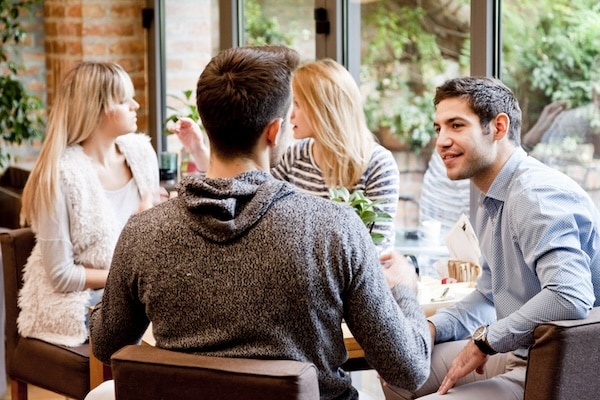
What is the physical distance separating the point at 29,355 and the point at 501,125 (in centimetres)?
175

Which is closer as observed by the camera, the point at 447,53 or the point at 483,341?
the point at 483,341

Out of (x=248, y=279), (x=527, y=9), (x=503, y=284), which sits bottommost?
(x=503, y=284)

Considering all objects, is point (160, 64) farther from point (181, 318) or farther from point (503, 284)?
point (181, 318)

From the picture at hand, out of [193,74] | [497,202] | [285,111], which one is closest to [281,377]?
[285,111]

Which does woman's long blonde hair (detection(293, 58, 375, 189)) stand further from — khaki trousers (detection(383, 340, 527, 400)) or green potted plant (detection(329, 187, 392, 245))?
khaki trousers (detection(383, 340, 527, 400))

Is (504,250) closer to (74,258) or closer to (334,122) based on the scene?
(334,122)

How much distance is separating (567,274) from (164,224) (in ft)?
3.03

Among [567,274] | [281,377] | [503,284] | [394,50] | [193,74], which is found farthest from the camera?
[193,74]

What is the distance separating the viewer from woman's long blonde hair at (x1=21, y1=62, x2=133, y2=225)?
132 inches

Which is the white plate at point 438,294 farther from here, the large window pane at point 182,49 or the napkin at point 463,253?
the large window pane at point 182,49

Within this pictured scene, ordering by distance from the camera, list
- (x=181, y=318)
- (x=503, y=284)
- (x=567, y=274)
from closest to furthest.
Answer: (x=181, y=318) → (x=567, y=274) → (x=503, y=284)

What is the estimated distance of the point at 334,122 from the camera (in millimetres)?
3479

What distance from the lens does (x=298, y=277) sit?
182 centimetres

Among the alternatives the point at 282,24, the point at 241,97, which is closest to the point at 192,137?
the point at 282,24
